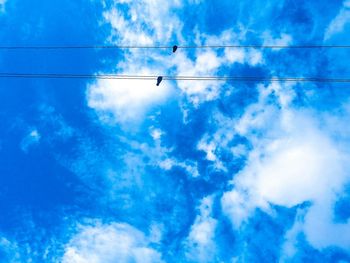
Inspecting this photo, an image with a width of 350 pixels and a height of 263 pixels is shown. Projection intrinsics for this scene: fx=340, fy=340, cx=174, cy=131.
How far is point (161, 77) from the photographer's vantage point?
28406 millimetres
